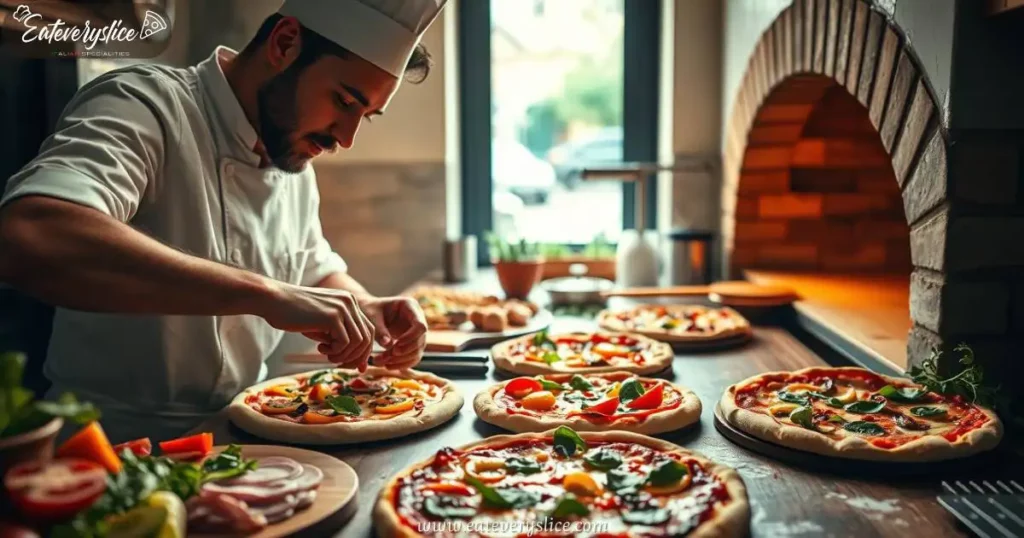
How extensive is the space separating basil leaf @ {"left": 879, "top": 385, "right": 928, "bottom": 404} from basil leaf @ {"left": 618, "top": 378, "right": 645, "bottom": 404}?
464 mm

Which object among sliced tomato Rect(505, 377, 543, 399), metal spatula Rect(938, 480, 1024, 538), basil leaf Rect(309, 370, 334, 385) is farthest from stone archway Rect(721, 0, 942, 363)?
basil leaf Rect(309, 370, 334, 385)

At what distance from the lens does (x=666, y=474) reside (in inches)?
51.1

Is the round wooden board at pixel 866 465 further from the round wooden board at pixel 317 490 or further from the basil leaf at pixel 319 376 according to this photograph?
the basil leaf at pixel 319 376

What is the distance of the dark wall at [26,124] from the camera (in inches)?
95.9

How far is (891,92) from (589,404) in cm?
91

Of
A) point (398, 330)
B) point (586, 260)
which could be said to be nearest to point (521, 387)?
point (398, 330)

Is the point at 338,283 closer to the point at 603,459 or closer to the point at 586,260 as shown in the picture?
the point at 603,459

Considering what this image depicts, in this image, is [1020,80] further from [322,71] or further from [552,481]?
[322,71]

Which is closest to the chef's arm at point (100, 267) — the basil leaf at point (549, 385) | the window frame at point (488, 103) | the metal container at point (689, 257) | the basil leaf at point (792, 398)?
the basil leaf at point (549, 385)

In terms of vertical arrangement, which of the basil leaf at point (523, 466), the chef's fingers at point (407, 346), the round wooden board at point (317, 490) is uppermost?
the chef's fingers at point (407, 346)

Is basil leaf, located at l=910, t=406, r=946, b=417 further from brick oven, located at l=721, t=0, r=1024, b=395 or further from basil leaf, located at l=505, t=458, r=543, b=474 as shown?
basil leaf, located at l=505, t=458, r=543, b=474

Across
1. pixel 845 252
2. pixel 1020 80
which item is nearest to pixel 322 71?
pixel 1020 80

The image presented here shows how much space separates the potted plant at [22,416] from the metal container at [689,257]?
2.78 m

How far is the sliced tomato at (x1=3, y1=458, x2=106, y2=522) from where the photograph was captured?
0.88m
